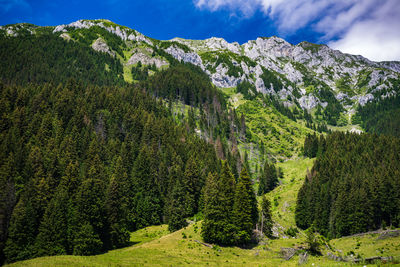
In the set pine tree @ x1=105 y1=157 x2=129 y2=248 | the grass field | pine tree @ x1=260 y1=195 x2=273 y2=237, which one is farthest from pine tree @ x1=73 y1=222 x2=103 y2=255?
pine tree @ x1=260 y1=195 x2=273 y2=237

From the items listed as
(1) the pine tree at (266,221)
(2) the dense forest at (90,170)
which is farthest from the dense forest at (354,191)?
(2) the dense forest at (90,170)

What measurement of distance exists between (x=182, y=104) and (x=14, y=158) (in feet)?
404

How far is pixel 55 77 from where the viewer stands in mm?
174500

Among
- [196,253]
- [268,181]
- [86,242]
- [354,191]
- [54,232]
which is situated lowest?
[196,253]

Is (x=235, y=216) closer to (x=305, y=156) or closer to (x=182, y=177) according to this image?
(x=182, y=177)

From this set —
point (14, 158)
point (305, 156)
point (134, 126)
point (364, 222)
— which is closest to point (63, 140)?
point (14, 158)

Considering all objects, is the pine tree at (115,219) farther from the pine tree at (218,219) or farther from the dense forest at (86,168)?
the pine tree at (218,219)

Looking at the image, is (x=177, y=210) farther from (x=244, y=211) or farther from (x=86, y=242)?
(x=86, y=242)

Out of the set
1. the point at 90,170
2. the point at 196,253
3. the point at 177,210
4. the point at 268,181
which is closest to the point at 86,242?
the point at 196,253

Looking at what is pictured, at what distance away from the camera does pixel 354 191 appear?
260ft

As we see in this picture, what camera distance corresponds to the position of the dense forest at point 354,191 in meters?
75.1

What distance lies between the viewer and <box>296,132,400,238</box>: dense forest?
75.1 meters

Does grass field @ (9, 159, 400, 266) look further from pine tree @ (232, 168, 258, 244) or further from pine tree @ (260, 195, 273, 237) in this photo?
pine tree @ (260, 195, 273, 237)

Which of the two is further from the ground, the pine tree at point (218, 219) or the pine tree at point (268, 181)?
the pine tree at point (268, 181)
